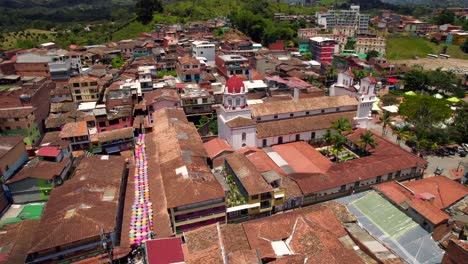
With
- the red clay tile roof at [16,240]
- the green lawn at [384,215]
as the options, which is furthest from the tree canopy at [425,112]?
the red clay tile roof at [16,240]

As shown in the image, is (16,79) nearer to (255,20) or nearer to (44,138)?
(44,138)

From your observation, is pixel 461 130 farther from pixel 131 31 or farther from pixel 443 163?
pixel 131 31

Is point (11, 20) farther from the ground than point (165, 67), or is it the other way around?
point (11, 20)

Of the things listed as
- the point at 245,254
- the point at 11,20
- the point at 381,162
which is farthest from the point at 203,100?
the point at 11,20

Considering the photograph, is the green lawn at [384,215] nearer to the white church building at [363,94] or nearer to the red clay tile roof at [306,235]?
the red clay tile roof at [306,235]

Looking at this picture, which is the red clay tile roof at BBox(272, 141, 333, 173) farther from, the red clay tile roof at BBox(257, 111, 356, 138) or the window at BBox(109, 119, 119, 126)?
the window at BBox(109, 119, 119, 126)

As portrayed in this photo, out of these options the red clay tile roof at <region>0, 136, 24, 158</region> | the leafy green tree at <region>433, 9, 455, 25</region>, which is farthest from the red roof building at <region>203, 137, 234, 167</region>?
the leafy green tree at <region>433, 9, 455, 25</region>

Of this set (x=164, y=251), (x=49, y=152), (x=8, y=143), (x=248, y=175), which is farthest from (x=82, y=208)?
(x=8, y=143)
